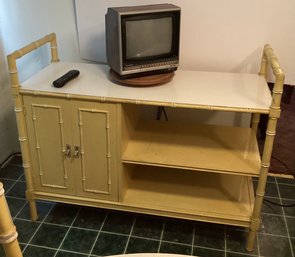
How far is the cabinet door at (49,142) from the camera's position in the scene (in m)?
1.60

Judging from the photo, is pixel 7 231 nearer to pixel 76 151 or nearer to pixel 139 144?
pixel 76 151

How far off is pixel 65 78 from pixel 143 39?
0.39 metres

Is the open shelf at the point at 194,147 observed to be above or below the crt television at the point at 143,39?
below

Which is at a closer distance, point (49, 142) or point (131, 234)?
point (49, 142)

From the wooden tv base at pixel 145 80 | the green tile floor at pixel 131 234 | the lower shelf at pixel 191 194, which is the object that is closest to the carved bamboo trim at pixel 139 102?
the wooden tv base at pixel 145 80

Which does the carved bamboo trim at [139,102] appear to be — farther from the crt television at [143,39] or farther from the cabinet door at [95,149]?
the crt television at [143,39]

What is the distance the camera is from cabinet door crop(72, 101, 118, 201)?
5.13 ft

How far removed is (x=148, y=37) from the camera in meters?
1.58

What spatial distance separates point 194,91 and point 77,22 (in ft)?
2.52

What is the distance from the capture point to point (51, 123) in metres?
1.63

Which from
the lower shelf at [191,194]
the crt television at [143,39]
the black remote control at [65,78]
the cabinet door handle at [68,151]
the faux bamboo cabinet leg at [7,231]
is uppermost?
the crt television at [143,39]

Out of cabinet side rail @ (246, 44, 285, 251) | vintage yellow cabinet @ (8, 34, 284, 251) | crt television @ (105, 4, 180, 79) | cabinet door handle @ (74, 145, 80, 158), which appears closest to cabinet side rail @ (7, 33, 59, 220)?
vintage yellow cabinet @ (8, 34, 284, 251)

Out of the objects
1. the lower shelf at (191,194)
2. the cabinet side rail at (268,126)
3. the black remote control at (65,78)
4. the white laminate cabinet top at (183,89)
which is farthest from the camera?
the lower shelf at (191,194)

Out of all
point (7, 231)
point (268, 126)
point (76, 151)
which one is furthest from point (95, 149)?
point (7, 231)
